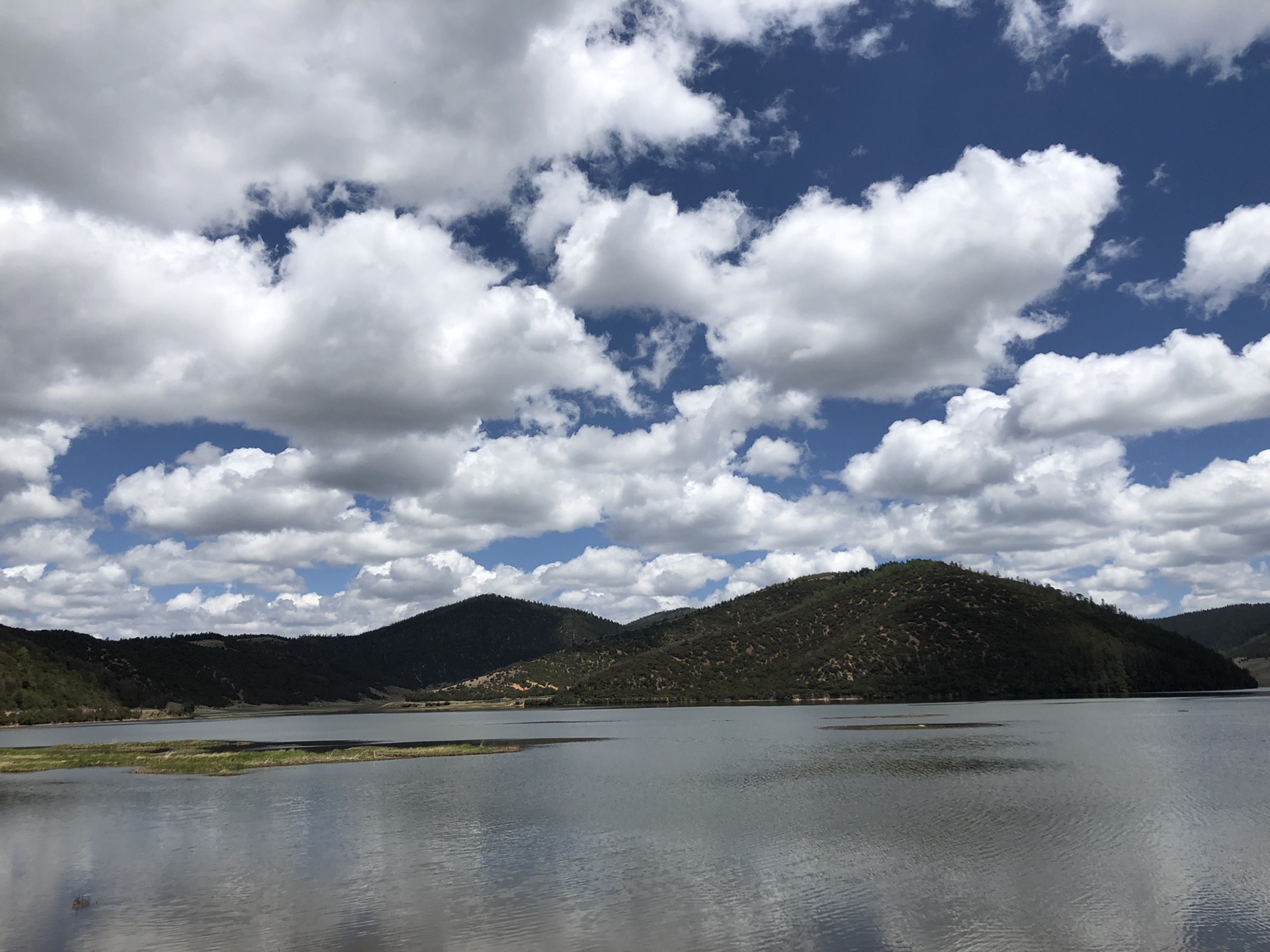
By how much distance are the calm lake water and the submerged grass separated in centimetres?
878

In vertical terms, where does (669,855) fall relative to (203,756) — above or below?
above

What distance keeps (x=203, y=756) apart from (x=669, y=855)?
7781cm

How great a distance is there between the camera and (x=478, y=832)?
44438 millimetres

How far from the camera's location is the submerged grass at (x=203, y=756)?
3396 inches

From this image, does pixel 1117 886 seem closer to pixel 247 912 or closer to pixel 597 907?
pixel 597 907

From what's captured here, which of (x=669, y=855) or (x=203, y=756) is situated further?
(x=203, y=756)

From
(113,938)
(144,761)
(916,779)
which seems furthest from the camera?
(144,761)

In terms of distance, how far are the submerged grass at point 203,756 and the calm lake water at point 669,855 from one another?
345 inches

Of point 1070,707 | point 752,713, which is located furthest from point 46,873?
point 1070,707

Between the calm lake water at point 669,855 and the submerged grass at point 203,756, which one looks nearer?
the calm lake water at point 669,855

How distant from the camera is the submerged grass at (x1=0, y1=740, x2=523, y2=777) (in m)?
86.2

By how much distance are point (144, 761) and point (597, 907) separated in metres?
82.3

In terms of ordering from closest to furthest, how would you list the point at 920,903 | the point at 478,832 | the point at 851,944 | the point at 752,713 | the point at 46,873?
the point at 851,944
the point at 920,903
the point at 46,873
the point at 478,832
the point at 752,713

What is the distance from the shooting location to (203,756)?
3787 inches
